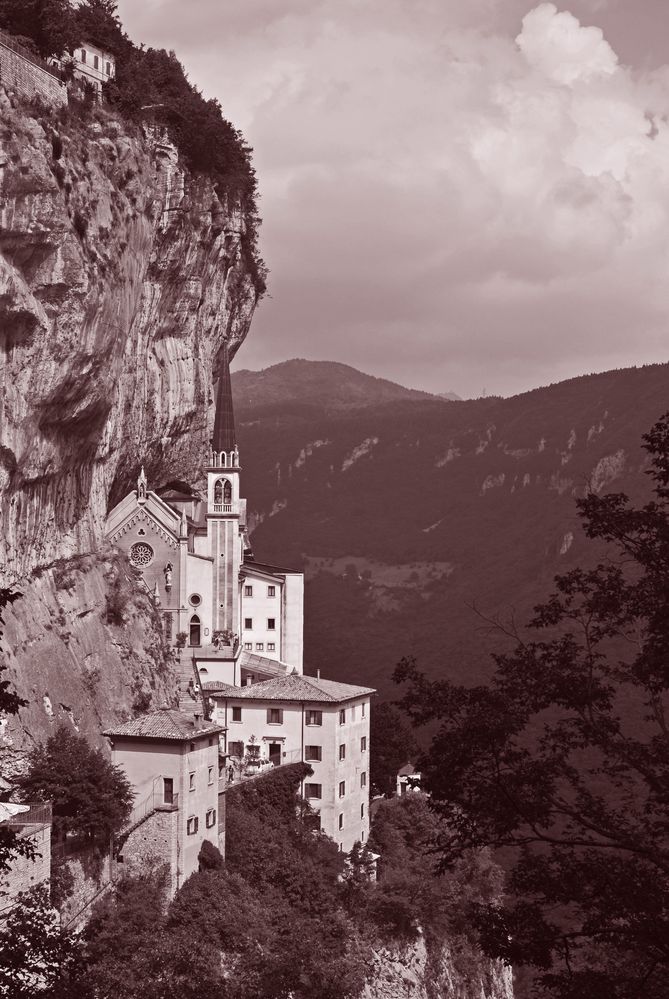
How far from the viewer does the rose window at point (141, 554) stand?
2820 inches

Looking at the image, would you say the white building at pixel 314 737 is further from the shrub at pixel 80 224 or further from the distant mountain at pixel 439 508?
the distant mountain at pixel 439 508

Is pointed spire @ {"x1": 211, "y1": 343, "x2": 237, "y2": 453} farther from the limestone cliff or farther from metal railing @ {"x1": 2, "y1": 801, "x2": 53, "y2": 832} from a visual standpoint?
metal railing @ {"x1": 2, "y1": 801, "x2": 53, "y2": 832}

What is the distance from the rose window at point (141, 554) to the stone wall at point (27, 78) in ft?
92.7

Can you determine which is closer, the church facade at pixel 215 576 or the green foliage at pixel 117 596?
the green foliage at pixel 117 596

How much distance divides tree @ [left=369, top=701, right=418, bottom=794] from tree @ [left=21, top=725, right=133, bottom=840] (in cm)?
2779

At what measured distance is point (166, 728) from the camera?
4297cm

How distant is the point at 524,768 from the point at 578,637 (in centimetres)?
7788

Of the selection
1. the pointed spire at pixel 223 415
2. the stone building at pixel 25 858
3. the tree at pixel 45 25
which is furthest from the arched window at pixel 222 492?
the stone building at pixel 25 858

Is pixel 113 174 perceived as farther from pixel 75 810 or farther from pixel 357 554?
pixel 357 554

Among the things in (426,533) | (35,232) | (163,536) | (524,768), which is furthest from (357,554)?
(524,768)

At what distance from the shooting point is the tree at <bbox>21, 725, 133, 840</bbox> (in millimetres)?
37469

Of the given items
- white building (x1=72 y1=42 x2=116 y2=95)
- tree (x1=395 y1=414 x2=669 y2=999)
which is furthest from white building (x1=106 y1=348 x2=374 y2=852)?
tree (x1=395 y1=414 x2=669 y2=999)

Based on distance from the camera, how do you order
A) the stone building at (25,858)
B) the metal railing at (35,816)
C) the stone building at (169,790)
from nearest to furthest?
the stone building at (25,858) < the metal railing at (35,816) < the stone building at (169,790)

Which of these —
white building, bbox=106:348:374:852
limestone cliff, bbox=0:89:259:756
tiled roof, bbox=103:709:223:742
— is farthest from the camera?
white building, bbox=106:348:374:852
